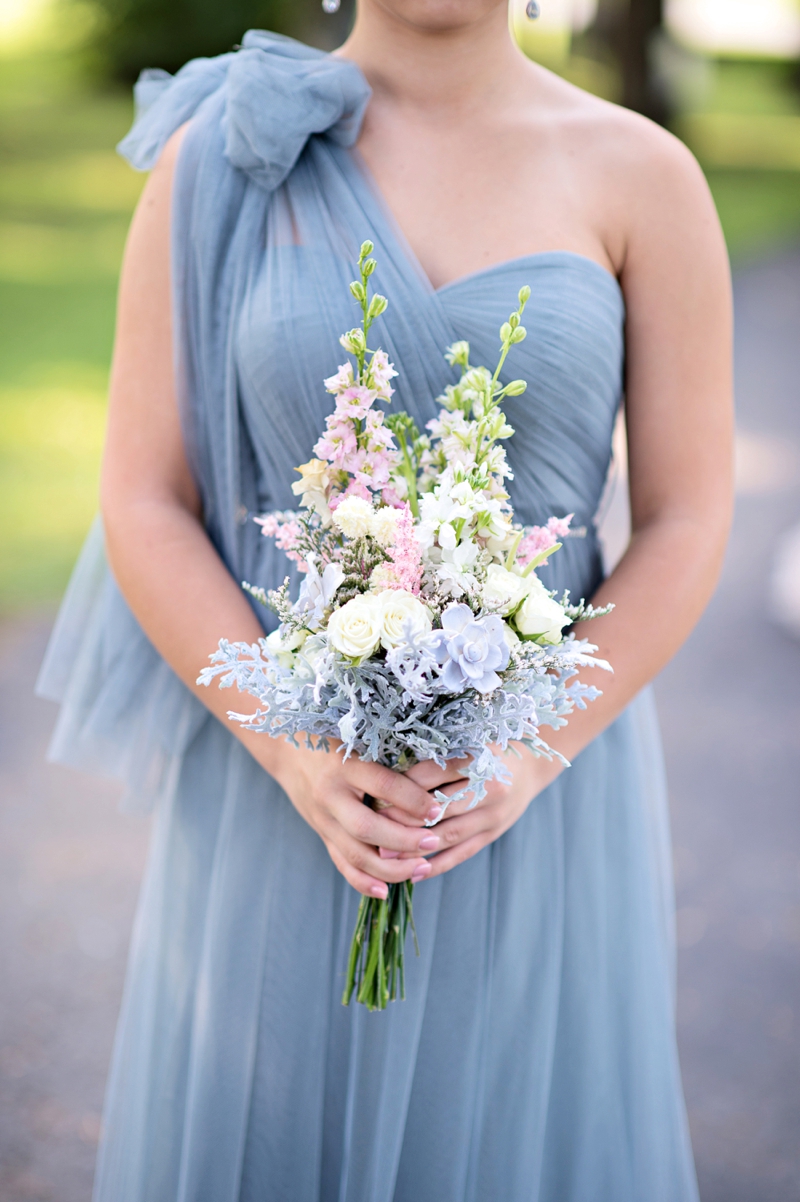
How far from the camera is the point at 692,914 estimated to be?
3.87m

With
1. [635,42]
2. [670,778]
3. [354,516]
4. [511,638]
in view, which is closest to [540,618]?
[511,638]

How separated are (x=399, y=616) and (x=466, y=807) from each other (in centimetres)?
44

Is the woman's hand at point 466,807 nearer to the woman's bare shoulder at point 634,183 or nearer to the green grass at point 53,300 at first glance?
the woman's bare shoulder at point 634,183

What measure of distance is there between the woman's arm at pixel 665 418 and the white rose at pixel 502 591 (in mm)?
439

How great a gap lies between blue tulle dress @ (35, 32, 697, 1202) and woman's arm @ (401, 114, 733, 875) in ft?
0.22

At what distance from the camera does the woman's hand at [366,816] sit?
1565mm

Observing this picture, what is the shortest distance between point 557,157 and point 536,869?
3.86 feet

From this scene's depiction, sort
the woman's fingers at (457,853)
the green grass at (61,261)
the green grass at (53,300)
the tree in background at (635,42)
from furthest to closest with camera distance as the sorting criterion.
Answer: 1. the tree in background at (635,42)
2. the green grass at (61,261)
3. the green grass at (53,300)
4. the woman's fingers at (457,853)

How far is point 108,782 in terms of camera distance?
453 cm

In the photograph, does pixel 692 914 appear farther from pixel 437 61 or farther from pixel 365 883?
pixel 437 61

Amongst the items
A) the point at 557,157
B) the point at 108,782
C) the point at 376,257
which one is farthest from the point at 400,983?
the point at 108,782

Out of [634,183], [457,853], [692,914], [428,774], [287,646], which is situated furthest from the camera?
[692,914]

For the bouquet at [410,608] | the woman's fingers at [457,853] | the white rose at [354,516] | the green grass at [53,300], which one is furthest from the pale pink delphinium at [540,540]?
the green grass at [53,300]

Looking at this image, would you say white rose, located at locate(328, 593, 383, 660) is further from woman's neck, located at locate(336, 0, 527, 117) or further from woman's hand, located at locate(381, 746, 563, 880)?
woman's neck, located at locate(336, 0, 527, 117)
